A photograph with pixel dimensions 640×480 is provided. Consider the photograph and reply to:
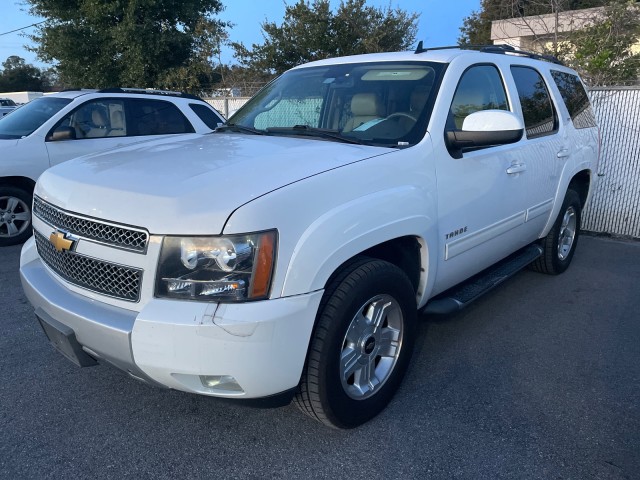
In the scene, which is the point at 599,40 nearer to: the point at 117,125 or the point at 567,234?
the point at 567,234

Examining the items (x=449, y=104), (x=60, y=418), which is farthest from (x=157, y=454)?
(x=449, y=104)

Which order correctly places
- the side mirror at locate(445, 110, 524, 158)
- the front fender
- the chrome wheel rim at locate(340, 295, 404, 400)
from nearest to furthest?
the front fender < the chrome wheel rim at locate(340, 295, 404, 400) < the side mirror at locate(445, 110, 524, 158)

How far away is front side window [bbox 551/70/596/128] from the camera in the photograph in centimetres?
502

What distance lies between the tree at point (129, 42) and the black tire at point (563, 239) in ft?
49.9

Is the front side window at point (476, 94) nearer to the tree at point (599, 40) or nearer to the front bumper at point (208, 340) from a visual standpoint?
the front bumper at point (208, 340)

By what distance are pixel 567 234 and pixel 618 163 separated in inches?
87.9

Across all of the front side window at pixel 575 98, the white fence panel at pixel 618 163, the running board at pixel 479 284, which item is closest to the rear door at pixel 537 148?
the running board at pixel 479 284

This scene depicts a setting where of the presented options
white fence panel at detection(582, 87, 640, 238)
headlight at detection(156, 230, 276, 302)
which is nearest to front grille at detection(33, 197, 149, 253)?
headlight at detection(156, 230, 276, 302)

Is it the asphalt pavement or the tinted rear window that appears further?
the tinted rear window

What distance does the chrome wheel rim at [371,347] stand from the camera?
2.72m

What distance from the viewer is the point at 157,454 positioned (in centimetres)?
263

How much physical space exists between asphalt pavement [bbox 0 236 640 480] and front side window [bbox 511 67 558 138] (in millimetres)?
1638

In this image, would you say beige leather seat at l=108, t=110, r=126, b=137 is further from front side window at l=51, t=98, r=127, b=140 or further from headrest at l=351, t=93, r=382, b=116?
headrest at l=351, t=93, r=382, b=116

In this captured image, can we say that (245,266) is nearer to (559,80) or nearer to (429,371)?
(429,371)
